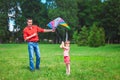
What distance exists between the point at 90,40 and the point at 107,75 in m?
43.5

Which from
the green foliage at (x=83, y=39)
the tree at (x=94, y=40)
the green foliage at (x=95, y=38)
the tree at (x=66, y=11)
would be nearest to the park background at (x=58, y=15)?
the tree at (x=66, y=11)

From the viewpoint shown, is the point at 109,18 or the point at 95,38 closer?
the point at 95,38

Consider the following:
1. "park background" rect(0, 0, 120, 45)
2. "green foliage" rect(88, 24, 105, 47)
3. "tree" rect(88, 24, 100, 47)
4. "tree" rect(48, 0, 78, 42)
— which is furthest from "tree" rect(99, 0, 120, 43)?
"tree" rect(88, 24, 100, 47)

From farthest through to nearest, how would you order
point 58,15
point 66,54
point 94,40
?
1. point 58,15
2. point 94,40
3. point 66,54

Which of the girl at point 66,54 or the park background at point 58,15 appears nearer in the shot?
the girl at point 66,54

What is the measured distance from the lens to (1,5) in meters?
85.1

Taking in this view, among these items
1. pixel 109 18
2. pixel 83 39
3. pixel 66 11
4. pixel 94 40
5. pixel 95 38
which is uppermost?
pixel 66 11

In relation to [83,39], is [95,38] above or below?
above

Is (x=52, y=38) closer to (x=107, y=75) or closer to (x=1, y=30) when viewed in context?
(x=1, y=30)

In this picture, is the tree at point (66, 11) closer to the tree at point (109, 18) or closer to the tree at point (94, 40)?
the tree at point (109, 18)

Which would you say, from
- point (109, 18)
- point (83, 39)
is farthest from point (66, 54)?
point (109, 18)

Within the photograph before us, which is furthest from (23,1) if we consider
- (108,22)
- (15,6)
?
(108,22)

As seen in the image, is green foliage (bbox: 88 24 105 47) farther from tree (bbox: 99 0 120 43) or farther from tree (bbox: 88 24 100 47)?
tree (bbox: 99 0 120 43)

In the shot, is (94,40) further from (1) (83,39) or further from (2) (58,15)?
(2) (58,15)
